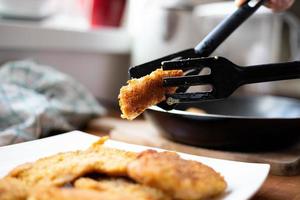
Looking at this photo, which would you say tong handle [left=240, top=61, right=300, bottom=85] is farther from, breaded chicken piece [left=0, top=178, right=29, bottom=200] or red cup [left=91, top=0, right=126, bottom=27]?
red cup [left=91, top=0, right=126, bottom=27]

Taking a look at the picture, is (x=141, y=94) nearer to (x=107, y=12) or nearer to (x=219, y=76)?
(x=219, y=76)

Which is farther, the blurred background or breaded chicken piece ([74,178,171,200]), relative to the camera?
the blurred background

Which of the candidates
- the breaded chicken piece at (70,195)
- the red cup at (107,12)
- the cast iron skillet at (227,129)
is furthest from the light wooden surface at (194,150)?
the red cup at (107,12)

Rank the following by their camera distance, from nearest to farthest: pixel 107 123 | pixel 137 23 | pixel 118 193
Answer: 1. pixel 118 193
2. pixel 107 123
3. pixel 137 23

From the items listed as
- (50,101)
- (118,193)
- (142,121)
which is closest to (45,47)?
(50,101)

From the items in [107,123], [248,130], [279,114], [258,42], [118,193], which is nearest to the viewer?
[118,193]

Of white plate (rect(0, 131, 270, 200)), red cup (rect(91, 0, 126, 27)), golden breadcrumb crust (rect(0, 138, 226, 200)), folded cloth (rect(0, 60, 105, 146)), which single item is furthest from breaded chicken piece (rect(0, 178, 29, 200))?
red cup (rect(91, 0, 126, 27))

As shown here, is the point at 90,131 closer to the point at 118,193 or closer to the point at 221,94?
the point at 221,94

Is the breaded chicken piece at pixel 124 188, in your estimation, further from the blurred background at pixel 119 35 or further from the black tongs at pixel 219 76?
the blurred background at pixel 119 35
